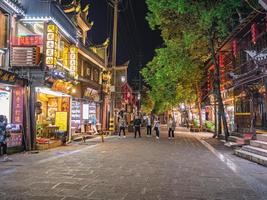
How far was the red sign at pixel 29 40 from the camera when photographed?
1592 centimetres

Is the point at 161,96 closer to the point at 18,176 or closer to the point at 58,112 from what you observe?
the point at 58,112

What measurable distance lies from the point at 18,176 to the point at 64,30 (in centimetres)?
1229

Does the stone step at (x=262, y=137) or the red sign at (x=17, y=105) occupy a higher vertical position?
the red sign at (x=17, y=105)

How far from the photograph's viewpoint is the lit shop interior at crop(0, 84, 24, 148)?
1507cm

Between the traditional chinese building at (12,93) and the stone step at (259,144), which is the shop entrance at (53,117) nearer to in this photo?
the traditional chinese building at (12,93)

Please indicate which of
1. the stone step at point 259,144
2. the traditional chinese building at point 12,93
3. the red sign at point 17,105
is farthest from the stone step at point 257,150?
the red sign at point 17,105

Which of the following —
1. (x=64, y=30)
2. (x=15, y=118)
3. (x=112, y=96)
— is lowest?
(x=15, y=118)

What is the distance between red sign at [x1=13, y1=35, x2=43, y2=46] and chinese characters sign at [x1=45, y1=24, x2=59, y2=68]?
46cm

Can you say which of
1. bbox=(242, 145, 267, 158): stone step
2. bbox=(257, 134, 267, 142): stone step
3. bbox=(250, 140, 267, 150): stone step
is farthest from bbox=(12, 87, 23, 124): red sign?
bbox=(257, 134, 267, 142): stone step

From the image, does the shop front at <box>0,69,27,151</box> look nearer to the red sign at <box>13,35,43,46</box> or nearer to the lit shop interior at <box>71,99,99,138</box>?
the red sign at <box>13,35,43,46</box>

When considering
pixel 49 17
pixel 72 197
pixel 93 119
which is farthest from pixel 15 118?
pixel 93 119

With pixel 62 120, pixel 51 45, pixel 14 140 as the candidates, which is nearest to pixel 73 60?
pixel 62 120

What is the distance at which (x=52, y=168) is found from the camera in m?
10.3

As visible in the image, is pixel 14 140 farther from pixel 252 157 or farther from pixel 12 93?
pixel 252 157
